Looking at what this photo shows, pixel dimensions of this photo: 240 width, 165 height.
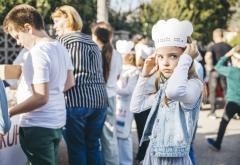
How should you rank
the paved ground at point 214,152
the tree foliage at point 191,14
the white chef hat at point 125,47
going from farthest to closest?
the tree foliage at point 191,14, the paved ground at point 214,152, the white chef hat at point 125,47

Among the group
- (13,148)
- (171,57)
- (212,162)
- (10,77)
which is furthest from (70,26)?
(212,162)

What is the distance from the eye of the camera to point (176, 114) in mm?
2910

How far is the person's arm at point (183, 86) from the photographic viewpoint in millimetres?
2754

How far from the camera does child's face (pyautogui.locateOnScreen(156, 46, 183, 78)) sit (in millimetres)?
2873

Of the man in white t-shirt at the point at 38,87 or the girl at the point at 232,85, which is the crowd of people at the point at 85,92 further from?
the girl at the point at 232,85

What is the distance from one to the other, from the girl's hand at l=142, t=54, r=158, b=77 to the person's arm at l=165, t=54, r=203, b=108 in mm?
268

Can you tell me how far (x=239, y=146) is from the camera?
726 centimetres

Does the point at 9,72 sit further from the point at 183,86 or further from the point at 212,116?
the point at 212,116

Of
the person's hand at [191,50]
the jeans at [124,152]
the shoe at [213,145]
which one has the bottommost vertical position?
the shoe at [213,145]

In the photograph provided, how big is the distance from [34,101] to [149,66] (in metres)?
0.76

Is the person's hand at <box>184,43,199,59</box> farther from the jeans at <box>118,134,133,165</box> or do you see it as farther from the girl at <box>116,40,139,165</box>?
the jeans at <box>118,134,133,165</box>

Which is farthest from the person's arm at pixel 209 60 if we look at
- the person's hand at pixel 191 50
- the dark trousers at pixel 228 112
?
the person's hand at pixel 191 50

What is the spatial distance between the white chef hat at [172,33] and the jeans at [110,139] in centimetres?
217

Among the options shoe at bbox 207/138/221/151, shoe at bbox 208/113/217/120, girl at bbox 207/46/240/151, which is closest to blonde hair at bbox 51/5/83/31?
girl at bbox 207/46/240/151
